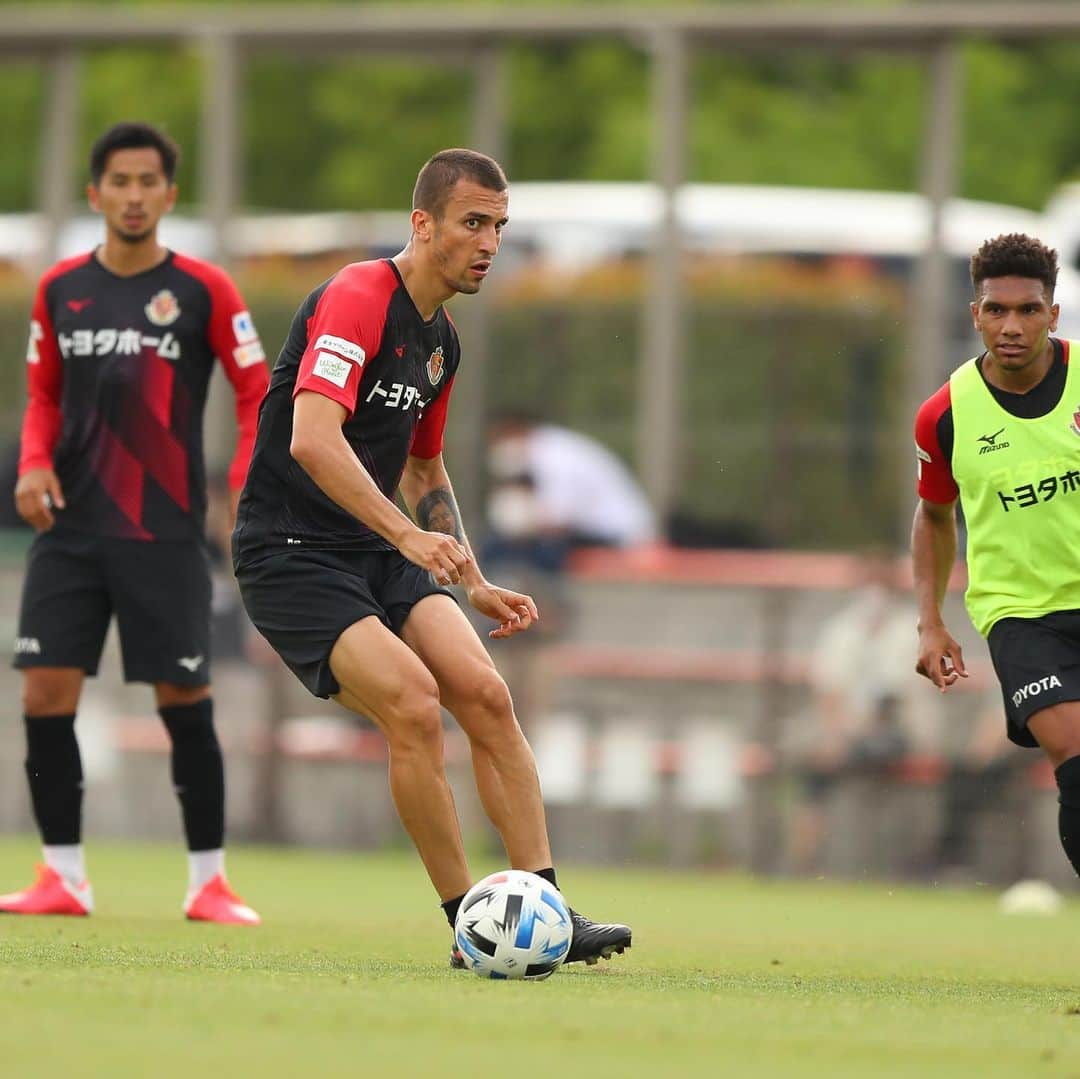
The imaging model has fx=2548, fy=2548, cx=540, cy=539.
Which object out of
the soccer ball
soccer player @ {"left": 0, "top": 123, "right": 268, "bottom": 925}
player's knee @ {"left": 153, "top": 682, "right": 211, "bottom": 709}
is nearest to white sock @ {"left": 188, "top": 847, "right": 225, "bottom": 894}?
soccer player @ {"left": 0, "top": 123, "right": 268, "bottom": 925}

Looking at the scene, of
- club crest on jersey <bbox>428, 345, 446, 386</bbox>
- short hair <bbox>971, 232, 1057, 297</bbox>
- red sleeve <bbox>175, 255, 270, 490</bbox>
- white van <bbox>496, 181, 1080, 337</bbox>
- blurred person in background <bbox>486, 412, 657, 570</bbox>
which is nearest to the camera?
club crest on jersey <bbox>428, 345, 446, 386</bbox>

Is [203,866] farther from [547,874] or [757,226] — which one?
[757,226]

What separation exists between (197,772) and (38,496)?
1.18 m

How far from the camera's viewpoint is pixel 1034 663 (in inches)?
307

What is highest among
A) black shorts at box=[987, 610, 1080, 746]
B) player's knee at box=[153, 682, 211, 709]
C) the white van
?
the white van

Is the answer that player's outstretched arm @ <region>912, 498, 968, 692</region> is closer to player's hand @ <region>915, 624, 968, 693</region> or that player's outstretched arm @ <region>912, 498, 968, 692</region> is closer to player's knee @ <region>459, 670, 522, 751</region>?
player's hand @ <region>915, 624, 968, 693</region>

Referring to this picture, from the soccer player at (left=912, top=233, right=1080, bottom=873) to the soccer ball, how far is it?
1650mm

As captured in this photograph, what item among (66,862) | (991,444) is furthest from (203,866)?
(991,444)

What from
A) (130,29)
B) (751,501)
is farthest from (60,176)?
(751,501)

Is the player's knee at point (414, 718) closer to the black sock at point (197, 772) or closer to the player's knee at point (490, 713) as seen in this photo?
the player's knee at point (490, 713)

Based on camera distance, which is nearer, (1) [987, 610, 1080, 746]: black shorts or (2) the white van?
(1) [987, 610, 1080, 746]: black shorts

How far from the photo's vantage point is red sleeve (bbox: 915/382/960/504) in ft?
26.6

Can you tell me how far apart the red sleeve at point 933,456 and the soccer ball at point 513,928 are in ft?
6.58

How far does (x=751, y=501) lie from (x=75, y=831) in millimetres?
8734
